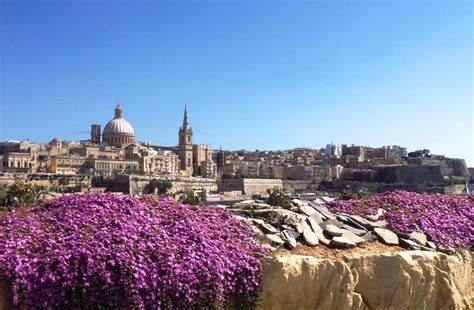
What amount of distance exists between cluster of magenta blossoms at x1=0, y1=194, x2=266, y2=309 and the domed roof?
10637 centimetres

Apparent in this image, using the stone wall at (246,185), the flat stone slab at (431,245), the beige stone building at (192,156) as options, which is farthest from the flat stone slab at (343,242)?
the beige stone building at (192,156)

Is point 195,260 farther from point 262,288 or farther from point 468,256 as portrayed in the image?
point 468,256

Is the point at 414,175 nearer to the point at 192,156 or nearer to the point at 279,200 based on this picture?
the point at 192,156

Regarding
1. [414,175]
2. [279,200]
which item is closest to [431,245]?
[279,200]

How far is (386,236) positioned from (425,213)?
1.74 meters

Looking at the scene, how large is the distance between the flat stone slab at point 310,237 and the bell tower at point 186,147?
333 ft

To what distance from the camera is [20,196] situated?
798cm

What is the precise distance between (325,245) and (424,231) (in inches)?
83.3

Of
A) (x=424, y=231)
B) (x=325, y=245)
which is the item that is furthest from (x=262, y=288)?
(x=424, y=231)

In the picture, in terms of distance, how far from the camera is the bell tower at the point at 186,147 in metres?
112

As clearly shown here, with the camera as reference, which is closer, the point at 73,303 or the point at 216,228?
the point at 73,303

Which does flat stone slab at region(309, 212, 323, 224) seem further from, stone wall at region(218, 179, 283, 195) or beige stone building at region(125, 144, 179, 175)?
beige stone building at region(125, 144, 179, 175)

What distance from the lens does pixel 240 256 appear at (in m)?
6.75

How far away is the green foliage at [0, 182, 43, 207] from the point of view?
25.4 feet
